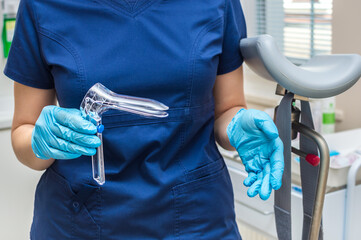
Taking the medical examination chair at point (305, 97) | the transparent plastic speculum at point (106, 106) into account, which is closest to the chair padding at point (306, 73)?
the medical examination chair at point (305, 97)

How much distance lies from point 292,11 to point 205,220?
1656 mm

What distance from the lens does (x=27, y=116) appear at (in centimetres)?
114

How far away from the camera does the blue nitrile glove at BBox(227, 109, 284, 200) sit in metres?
0.94

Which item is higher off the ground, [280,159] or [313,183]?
[280,159]

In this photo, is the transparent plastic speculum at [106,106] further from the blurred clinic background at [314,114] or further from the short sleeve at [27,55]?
the blurred clinic background at [314,114]

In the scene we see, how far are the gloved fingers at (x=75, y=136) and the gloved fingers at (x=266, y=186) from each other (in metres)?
0.30

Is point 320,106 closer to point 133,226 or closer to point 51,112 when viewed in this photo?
point 133,226

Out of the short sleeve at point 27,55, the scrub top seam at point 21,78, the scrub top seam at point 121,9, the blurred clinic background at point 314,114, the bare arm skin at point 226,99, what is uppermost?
the scrub top seam at point 121,9

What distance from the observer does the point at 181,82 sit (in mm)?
1079

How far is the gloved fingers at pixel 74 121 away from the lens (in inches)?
36.9

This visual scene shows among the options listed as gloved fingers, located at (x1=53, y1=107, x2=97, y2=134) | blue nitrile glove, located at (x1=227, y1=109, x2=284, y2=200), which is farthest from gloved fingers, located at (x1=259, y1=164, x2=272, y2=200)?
gloved fingers, located at (x1=53, y1=107, x2=97, y2=134)

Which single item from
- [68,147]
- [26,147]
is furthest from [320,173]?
[26,147]

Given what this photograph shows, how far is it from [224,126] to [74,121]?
38 centimetres

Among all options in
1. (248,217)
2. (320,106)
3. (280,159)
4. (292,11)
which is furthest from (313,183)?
(292,11)
